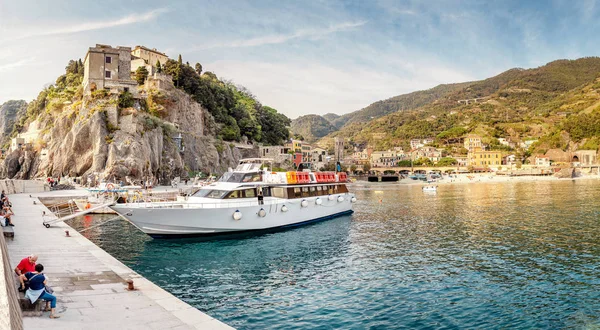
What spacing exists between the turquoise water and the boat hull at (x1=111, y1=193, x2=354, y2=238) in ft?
2.42

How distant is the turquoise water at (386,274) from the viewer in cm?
1141

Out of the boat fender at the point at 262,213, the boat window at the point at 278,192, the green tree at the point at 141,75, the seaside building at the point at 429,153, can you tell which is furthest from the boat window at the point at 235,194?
the seaside building at the point at 429,153

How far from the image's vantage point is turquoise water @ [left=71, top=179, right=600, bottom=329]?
11.4 metres

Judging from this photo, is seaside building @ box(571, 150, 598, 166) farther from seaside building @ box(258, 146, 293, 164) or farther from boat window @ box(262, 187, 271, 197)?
boat window @ box(262, 187, 271, 197)

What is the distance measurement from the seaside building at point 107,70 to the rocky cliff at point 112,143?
10.1ft

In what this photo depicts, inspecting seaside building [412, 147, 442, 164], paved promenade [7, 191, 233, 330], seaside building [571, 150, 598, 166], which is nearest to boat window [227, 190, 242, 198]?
paved promenade [7, 191, 233, 330]

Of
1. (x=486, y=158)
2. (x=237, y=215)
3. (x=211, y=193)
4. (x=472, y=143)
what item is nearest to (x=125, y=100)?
(x=211, y=193)

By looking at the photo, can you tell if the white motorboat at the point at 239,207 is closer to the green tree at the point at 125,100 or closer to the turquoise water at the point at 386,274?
the turquoise water at the point at 386,274

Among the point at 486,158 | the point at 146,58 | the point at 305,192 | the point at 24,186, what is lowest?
the point at 305,192

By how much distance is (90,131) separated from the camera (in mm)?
49469

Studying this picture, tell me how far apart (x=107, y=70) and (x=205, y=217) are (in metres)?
48.3

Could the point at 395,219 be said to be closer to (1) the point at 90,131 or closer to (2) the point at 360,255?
(2) the point at 360,255

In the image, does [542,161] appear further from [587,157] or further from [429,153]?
[429,153]

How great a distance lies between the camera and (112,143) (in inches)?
1917
